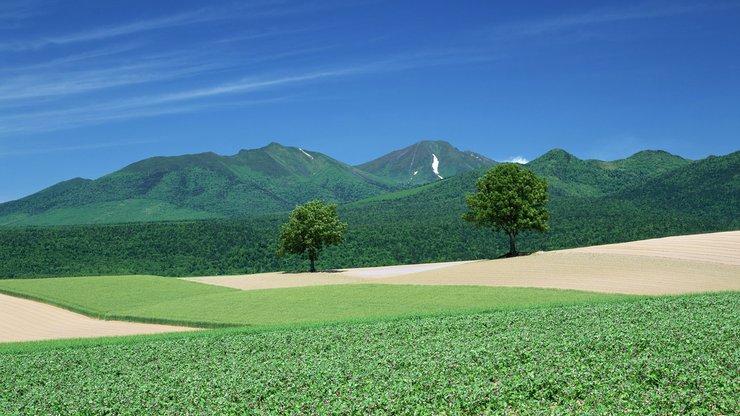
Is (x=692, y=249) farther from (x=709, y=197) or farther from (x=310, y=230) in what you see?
(x=709, y=197)

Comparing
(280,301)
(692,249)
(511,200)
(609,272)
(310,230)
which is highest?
(511,200)

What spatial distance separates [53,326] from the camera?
142ft

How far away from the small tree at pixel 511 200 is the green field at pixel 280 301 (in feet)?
86.8

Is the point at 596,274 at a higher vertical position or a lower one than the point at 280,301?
higher

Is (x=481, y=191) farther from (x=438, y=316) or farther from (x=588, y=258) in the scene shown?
(x=438, y=316)

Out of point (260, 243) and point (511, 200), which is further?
point (260, 243)

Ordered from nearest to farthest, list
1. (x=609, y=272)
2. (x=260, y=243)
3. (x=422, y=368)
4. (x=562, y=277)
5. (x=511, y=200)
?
(x=422, y=368) → (x=562, y=277) → (x=609, y=272) → (x=511, y=200) → (x=260, y=243)

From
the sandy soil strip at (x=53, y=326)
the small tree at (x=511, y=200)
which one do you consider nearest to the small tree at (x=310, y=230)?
the small tree at (x=511, y=200)

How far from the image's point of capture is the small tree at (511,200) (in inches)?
2955

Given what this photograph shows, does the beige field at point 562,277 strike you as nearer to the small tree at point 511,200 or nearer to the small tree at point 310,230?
the small tree at point 511,200

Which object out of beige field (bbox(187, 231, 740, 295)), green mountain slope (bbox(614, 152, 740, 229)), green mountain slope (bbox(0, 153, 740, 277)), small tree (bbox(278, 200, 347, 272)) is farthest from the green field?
green mountain slope (bbox(614, 152, 740, 229))

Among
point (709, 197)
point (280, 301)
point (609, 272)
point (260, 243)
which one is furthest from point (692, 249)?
point (709, 197)

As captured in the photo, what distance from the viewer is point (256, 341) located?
29.0 metres

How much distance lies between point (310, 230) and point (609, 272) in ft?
121
